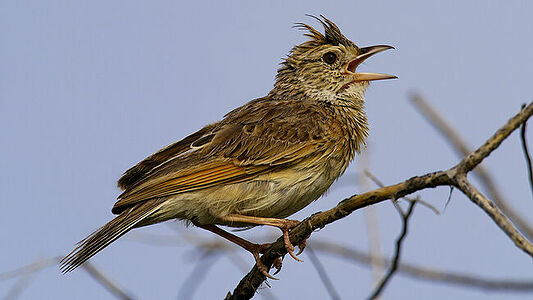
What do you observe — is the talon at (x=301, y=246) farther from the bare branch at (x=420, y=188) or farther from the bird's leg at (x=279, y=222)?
the bare branch at (x=420, y=188)

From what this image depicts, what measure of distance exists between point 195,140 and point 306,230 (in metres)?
1.83

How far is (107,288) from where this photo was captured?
448cm

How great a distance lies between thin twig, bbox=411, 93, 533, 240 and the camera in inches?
152

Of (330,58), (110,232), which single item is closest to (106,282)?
(110,232)

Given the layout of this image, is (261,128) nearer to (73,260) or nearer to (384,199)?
(73,260)

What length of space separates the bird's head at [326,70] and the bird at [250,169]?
21 mm

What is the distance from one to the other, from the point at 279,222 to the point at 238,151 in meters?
0.85

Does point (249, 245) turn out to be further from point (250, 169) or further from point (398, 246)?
point (398, 246)

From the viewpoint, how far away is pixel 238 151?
18.8ft

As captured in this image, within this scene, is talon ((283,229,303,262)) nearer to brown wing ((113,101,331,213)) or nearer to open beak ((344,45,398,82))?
brown wing ((113,101,331,213))

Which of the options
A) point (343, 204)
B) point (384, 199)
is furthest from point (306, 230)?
point (384, 199)

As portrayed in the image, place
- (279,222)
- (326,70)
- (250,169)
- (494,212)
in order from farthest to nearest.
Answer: (326,70)
(250,169)
(279,222)
(494,212)

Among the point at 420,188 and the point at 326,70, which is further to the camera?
the point at 326,70

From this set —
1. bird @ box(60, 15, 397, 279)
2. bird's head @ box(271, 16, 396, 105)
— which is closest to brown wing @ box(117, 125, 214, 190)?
bird @ box(60, 15, 397, 279)
